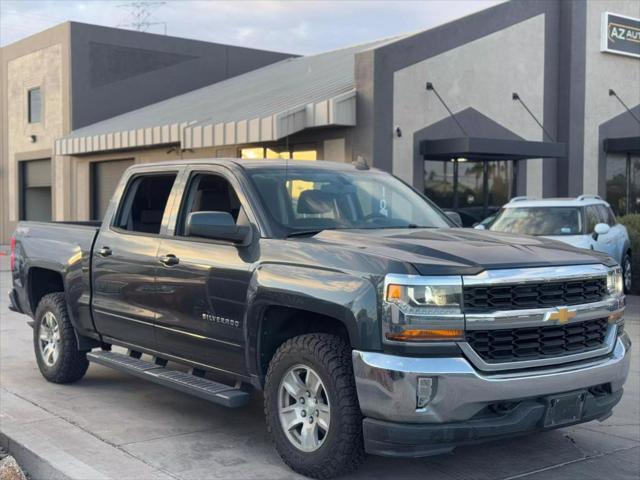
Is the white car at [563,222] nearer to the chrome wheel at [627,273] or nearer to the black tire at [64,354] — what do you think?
the chrome wheel at [627,273]

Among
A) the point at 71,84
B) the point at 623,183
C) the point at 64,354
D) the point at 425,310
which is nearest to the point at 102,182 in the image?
the point at 71,84

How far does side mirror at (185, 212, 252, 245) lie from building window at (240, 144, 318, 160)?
13461mm

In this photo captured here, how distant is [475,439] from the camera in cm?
443

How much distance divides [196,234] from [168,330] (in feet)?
3.02

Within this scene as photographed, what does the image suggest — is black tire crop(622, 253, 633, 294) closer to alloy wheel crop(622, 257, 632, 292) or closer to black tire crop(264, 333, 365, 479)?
alloy wheel crop(622, 257, 632, 292)

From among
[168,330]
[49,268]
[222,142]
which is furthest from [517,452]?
[222,142]

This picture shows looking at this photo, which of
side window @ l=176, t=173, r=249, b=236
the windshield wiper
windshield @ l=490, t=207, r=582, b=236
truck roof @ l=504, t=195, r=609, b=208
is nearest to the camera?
the windshield wiper

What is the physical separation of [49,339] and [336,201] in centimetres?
344

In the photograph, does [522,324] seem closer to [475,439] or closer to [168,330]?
[475,439]

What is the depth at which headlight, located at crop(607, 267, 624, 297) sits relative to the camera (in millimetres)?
5119

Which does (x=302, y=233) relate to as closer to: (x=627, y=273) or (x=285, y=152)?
(x=627, y=273)

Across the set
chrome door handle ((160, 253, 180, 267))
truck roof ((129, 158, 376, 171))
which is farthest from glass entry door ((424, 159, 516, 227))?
chrome door handle ((160, 253, 180, 267))

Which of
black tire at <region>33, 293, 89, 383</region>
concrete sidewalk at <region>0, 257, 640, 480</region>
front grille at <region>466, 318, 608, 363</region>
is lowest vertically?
concrete sidewalk at <region>0, 257, 640, 480</region>

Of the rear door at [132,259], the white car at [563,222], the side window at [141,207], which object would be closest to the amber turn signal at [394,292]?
the rear door at [132,259]
